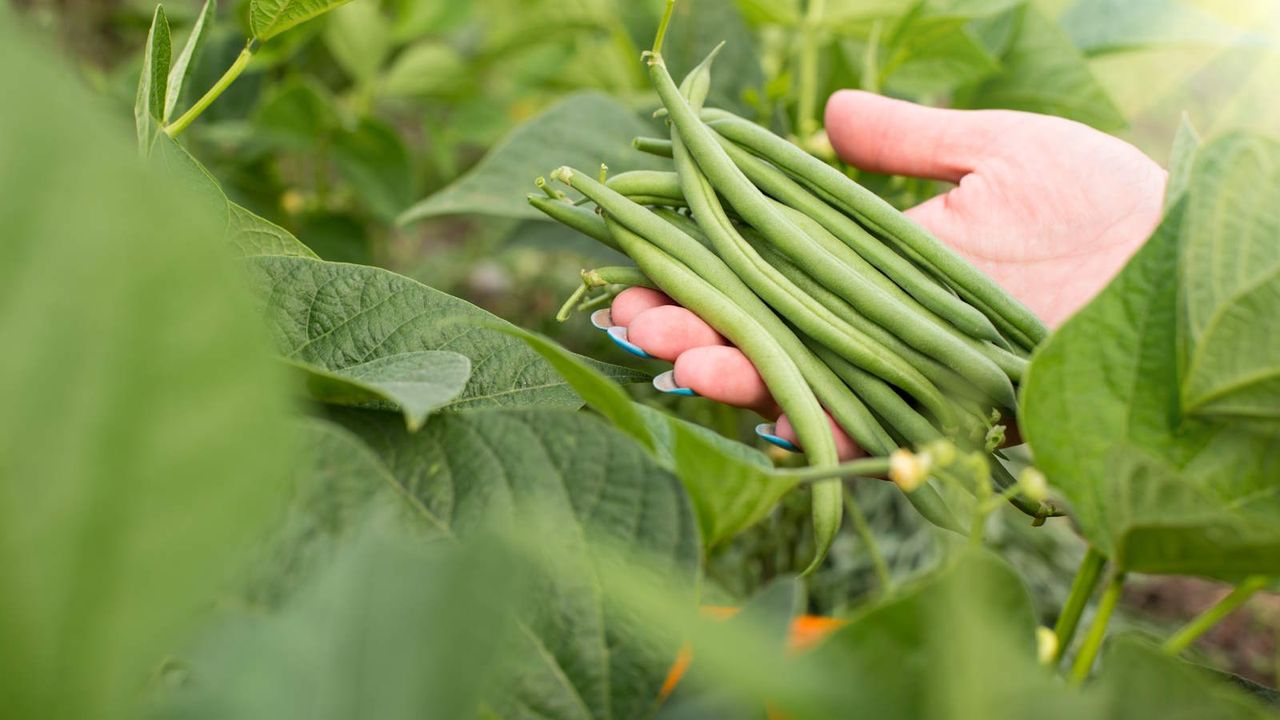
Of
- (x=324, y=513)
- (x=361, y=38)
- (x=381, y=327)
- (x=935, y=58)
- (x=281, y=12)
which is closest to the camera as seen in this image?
(x=324, y=513)

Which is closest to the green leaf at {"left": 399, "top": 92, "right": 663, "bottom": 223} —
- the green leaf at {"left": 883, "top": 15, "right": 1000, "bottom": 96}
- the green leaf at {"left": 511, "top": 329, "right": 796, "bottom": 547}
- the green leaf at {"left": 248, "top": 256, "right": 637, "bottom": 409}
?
the green leaf at {"left": 883, "top": 15, "right": 1000, "bottom": 96}

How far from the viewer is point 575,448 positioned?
33 centimetres

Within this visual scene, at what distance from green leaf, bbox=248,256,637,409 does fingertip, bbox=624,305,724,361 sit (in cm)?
18

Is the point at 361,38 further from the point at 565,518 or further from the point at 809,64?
the point at 565,518

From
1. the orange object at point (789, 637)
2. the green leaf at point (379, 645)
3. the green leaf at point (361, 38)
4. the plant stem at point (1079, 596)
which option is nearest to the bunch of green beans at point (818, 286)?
the orange object at point (789, 637)

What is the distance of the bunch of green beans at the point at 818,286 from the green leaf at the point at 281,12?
166 millimetres

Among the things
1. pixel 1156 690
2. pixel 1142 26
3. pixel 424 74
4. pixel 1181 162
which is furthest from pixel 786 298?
pixel 424 74

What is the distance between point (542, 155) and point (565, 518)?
1.87 feet

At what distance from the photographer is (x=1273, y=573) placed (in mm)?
293

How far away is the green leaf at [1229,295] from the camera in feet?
1.04

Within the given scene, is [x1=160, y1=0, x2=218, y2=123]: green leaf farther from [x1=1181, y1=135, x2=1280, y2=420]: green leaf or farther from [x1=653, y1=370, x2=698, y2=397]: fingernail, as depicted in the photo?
[x1=1181, y1=135, x2=1280, y2=420]: green leaf

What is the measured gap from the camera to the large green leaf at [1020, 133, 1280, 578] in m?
0.32

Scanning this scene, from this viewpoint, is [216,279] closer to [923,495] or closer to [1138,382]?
[1138,382]

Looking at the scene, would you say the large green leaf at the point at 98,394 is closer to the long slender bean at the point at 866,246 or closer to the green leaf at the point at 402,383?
the green leaf at the point at 402,383
